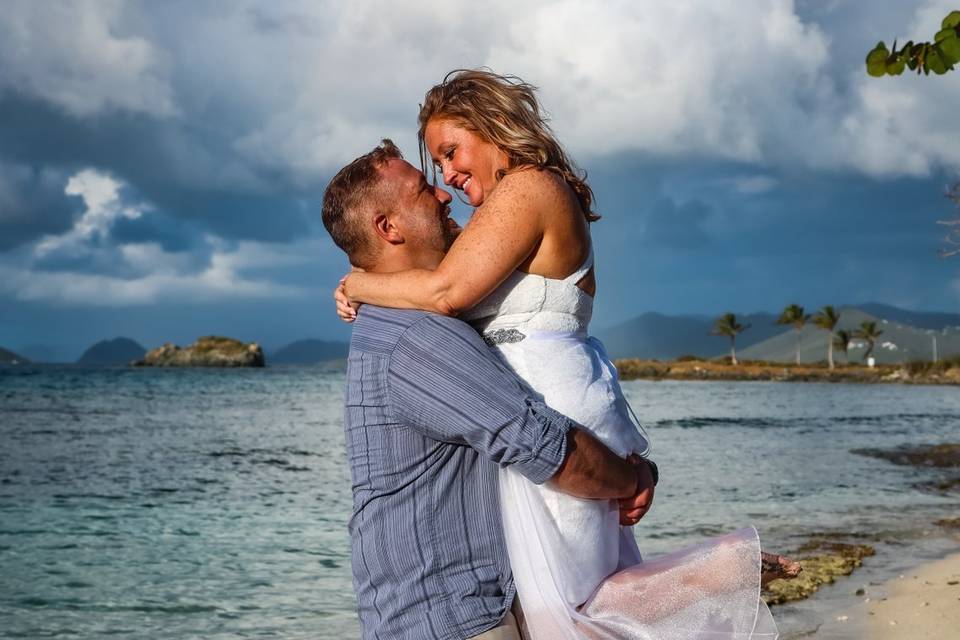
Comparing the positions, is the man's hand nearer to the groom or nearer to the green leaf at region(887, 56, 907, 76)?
the groom

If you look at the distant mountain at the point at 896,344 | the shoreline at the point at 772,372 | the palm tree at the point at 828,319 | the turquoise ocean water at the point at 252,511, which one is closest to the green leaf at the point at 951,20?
the turquoise ocean water at the point at 252,511

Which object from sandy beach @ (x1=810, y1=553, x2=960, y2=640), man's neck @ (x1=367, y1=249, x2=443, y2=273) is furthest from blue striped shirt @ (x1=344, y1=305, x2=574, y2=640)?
sandy beach @ (x1=810, y1=553, x2=960, y2=640)

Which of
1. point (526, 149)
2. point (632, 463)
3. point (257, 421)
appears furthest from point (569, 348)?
point (257, 421)

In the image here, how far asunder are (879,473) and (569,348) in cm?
1688

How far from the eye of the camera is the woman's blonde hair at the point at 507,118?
2631mm

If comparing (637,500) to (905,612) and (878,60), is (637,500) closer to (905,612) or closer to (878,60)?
(878,60)

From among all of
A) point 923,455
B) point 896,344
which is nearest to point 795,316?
point 896,344

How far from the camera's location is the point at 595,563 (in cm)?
247

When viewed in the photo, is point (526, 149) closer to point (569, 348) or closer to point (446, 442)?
point (569, 348)

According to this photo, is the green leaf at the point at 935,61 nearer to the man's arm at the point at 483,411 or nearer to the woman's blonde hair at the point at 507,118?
the woman's blonde hair at the point at 507,118

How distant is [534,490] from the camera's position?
7.88 feet

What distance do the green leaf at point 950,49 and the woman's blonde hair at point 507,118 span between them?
2.10m

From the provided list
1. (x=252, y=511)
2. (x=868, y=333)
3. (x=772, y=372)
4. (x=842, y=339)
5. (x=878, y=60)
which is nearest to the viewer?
(x=878, y=60)

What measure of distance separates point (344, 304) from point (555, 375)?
71cm
